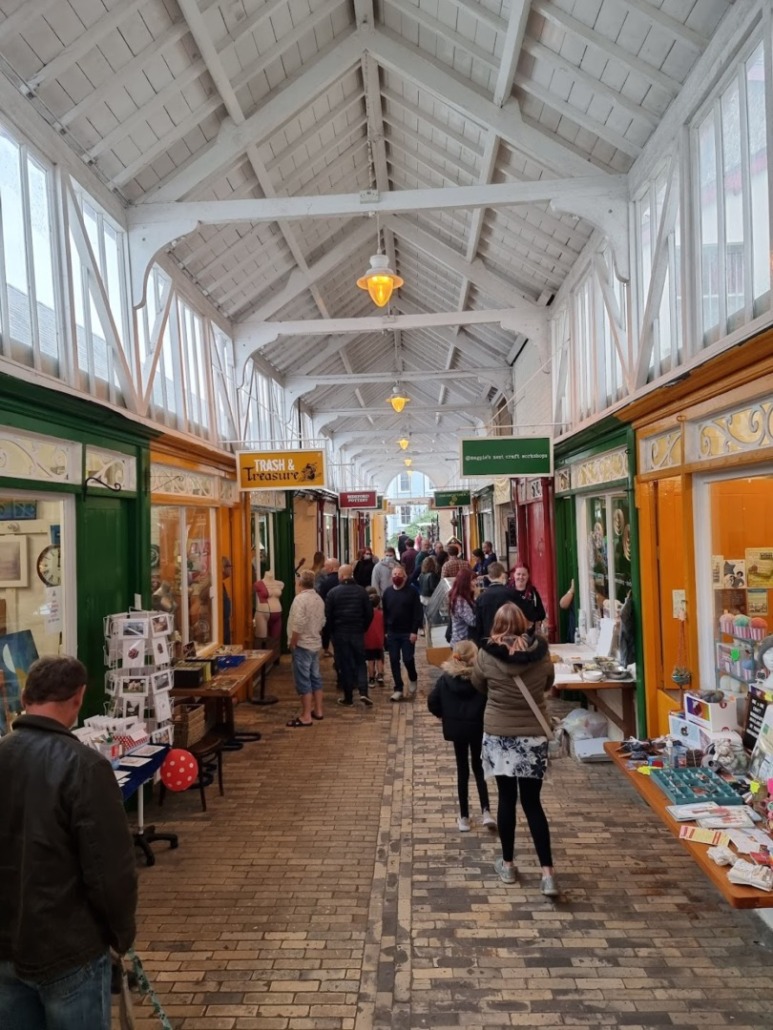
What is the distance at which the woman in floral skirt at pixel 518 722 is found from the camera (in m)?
4.11

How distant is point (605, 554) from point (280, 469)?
4.07 metres

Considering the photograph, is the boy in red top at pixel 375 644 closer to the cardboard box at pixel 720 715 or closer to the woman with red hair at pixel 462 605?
the woman with red hair at pixel 462 605

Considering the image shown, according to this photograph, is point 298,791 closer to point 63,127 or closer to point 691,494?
point 691,494

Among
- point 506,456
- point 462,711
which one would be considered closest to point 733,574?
point 462,711

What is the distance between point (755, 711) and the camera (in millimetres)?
3789

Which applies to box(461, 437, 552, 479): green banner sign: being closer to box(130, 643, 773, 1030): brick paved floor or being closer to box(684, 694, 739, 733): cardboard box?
box(130, 643, 773, 1030): brick paved floor

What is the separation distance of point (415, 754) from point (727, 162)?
5630mm

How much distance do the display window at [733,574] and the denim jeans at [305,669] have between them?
4.22 metres

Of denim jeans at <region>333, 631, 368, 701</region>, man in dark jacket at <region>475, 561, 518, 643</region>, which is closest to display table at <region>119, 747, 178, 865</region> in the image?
man in dark jacket at <region>475, 561, 518, 643</region>

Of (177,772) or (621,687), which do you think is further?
(621,687)

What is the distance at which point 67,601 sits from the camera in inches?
206

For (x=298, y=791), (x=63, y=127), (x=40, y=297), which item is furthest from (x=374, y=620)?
(x=63, y=127)

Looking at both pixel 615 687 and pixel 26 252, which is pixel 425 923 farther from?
pixel 26 252

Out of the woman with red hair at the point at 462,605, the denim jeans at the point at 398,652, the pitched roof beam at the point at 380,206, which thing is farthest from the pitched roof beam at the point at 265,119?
the denim jeans at the point at 398,652
